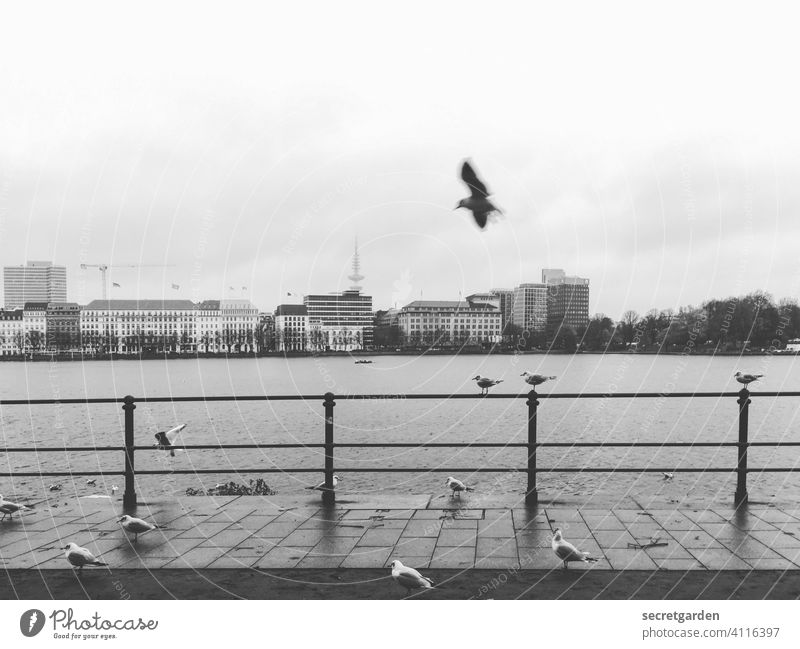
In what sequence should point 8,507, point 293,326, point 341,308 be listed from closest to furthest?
1. point 8,507
2. point 341,308
3. point 293,326

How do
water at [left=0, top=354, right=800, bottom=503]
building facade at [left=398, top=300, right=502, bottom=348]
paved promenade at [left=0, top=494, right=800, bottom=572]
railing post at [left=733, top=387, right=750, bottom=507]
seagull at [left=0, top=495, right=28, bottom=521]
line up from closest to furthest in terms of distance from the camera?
1. paved promenade at [left=0, top=494, right=800, bottom=572]
2. seagull at [left=0, top=495, right=28, bottom=521]
3. railing post at [left=733, top=387, right=750, bottom=507]
4. water at [left=0, top=354, right=800, bottom=503]
5. building facade at [left=398, top=300, right=502, bottom=348]

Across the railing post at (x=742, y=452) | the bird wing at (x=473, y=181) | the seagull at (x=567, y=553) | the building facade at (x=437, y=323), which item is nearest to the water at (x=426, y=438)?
the railing post at (x=742, y=452)

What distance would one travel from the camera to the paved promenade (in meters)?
4.57

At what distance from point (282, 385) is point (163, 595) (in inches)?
1965

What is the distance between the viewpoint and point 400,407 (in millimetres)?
35000

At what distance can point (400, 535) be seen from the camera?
5.34m

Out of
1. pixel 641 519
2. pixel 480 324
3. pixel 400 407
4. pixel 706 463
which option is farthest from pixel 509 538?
pixel 480 324

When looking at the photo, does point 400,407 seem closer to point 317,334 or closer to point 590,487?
point 590,487

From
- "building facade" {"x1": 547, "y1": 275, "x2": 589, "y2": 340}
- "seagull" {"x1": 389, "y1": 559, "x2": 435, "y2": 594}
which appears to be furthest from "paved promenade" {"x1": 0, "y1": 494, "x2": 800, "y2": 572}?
"building facade" {"x1": 547, "y1": 275, "x2": 589, "y2": 340}

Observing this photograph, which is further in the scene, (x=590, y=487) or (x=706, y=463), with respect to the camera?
(x=706, y=463)

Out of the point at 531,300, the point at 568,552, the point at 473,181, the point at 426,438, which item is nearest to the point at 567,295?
the point at 531,300

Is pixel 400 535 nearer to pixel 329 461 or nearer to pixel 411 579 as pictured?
pixel 411 579

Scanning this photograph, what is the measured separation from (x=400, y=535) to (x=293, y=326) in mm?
109751

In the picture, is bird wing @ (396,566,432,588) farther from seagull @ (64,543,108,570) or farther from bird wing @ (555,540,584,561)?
seagull @ (64,543,108,570)
